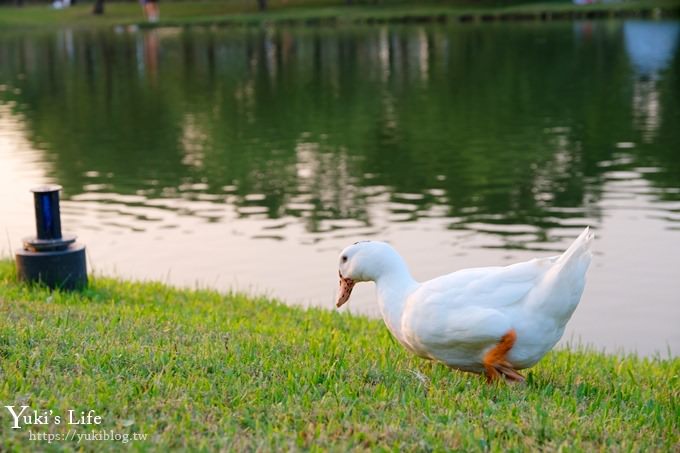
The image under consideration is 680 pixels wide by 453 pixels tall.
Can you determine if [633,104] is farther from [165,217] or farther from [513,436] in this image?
[513,436]

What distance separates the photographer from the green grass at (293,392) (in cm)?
500

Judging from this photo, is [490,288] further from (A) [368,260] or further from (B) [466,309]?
(A) [368,260]

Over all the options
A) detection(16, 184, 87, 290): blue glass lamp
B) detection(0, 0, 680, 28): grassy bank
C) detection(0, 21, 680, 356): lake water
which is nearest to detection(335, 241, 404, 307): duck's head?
detection(16, 184, 87, 290): blue glass lamp

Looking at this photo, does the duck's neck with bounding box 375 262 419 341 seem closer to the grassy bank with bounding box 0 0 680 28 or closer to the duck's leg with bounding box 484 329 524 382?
the duck's leg with bounding box 484 329 524 382

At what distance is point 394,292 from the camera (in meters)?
6.32

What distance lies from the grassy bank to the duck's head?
59671mm

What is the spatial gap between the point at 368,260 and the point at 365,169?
13.2 metres

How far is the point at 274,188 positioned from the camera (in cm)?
1784

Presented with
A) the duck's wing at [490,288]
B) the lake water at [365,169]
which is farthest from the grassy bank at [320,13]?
the duck's wing at [490,288]

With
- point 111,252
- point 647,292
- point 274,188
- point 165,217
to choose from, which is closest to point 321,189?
point 274,188

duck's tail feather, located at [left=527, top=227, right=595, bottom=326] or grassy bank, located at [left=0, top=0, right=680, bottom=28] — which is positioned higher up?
grassy bank, located at [left=0, top=0, right=680, bottom=28]

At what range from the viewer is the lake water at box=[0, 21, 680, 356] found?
12.9 metres

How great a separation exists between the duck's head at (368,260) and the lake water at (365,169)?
13.5 feet

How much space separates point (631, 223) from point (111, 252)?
22.9ft
